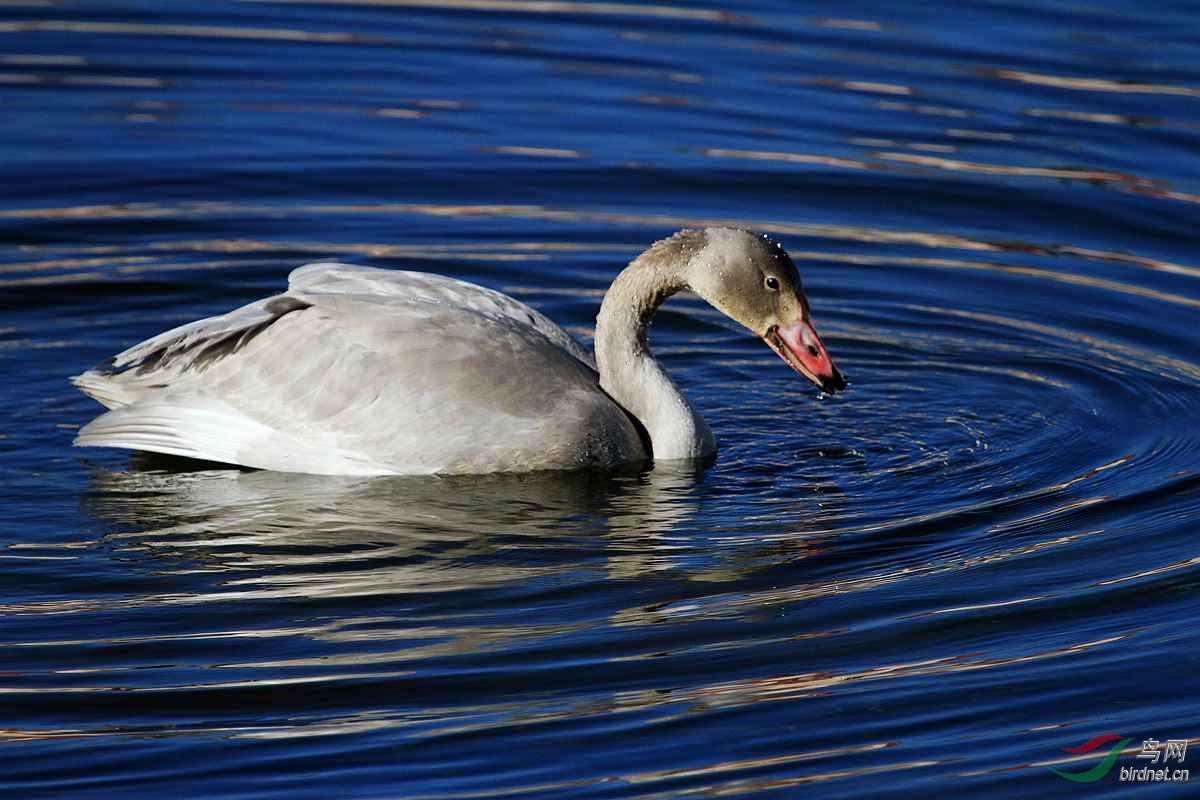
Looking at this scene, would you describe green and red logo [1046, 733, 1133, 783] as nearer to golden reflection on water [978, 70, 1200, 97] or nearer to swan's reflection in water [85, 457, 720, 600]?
swan's reflection in water [85, 457, 720, 600]

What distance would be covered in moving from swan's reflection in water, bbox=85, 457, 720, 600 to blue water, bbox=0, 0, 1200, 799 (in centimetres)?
3

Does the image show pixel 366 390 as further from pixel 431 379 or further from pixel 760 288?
pixel 760 288

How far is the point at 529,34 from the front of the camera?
48.0ft

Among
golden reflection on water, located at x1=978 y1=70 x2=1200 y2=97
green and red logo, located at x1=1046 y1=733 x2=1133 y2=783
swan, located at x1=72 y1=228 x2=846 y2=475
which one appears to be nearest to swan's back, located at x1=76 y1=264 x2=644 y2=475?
swan, located at x1=72 y1=228 x2=846 y2=475

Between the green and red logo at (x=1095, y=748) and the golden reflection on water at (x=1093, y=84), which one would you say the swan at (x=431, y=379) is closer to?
the green and red logo at (x=1095, y=748)

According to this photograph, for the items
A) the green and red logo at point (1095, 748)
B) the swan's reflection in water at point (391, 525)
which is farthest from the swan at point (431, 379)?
the green and red logo at point (1095, 748)

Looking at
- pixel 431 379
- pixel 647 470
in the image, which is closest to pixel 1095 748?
pixel 647 470

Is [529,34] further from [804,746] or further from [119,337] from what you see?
[804,746]

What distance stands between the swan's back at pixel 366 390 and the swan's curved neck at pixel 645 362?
0.09 m

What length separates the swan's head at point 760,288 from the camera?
8320 mm

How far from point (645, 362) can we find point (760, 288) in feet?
1.95

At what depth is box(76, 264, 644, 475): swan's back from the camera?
26.9 ft

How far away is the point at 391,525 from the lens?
7.66 m

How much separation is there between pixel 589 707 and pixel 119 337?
449 centimetres
